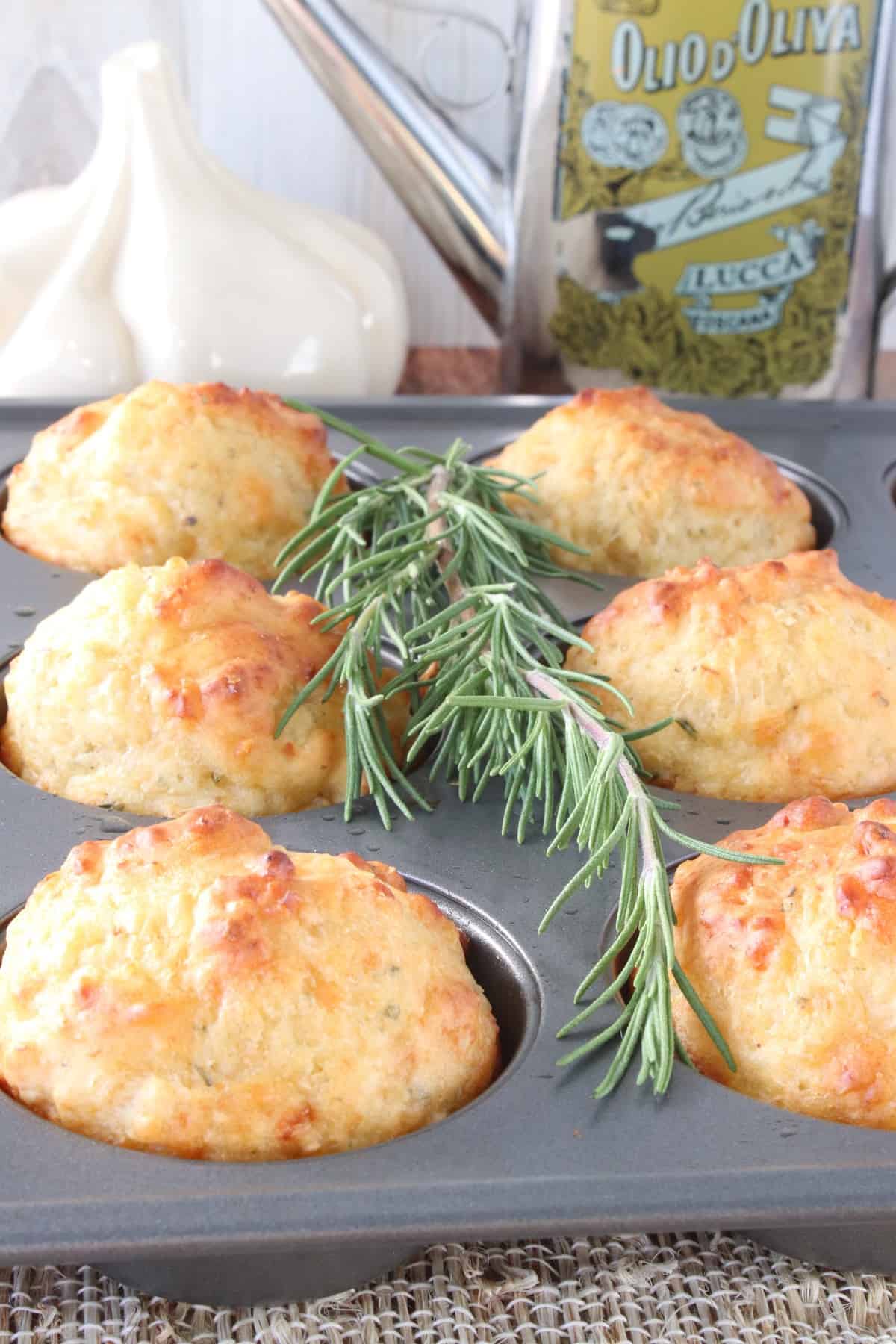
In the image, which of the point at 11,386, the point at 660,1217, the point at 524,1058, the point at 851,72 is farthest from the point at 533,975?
the point at 851,72

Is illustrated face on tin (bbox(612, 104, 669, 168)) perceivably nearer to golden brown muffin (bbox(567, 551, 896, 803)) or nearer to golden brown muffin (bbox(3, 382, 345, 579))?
golden brown muffin (bbox(3, 382, 345, 579))

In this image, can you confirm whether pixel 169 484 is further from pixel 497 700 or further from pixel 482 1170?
pixel 482 1170

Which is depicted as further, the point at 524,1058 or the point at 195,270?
Answer: the point at 195,270

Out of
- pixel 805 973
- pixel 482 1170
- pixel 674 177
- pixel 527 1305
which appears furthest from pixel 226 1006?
pixel 674 177

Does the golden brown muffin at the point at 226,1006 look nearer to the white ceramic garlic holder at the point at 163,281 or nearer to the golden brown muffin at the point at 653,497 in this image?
the golden brown muffin at the point at 653,497

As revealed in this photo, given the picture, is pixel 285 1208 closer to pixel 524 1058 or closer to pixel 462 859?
pixel 524 1058

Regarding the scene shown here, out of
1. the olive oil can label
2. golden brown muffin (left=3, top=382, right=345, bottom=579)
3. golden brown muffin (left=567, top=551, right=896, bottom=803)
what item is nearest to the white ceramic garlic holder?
the olive oil can label
